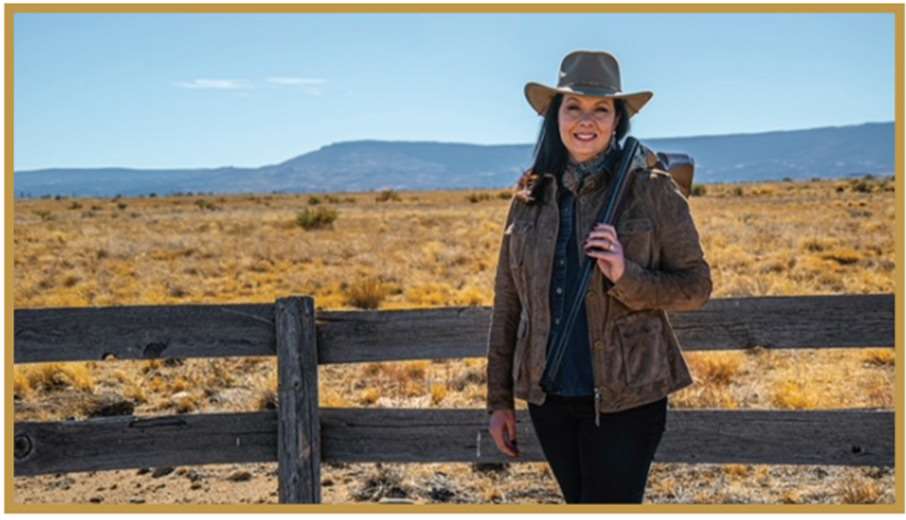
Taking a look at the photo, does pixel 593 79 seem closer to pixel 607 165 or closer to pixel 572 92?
pixel 572 92

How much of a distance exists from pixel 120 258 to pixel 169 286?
22.5 feet

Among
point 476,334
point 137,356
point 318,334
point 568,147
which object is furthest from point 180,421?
point 568,147

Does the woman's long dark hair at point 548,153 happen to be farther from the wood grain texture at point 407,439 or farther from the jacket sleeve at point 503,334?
the wood grain texture at point 407,439

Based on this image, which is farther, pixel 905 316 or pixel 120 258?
pixel 120 258

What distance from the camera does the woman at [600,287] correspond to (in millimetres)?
2832

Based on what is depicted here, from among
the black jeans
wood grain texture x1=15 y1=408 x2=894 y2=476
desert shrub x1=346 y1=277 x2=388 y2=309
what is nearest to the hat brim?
the black jeans

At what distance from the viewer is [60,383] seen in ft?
30.5

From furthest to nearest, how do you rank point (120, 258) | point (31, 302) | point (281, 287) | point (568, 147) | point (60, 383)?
point (120, 258) < point (281, 287) < point (31, 302) < point (60, 383) < point (568, 147)

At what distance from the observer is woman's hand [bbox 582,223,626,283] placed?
2752 millimetres

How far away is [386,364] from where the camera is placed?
9.61 meters

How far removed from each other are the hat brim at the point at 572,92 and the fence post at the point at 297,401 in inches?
65.3

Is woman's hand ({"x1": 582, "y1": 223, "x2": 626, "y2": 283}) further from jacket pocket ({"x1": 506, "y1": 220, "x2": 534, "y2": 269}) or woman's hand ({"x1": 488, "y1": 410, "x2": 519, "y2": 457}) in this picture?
woman's hand ({"x1": 488, "y1": 410, "x2": 519, "y2": 457})

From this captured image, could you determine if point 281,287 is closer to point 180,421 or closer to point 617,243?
point 180,421

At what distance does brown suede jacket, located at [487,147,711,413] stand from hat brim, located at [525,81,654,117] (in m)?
0.16
